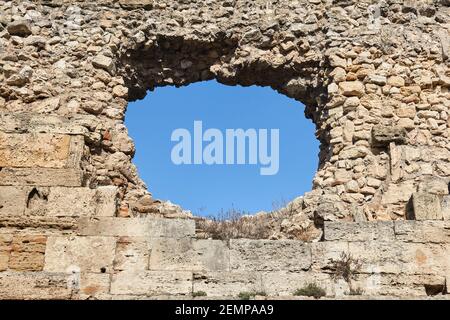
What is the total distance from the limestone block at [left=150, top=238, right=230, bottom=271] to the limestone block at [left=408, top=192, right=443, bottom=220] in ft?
5.68

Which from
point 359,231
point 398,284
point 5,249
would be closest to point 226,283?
point 359,231

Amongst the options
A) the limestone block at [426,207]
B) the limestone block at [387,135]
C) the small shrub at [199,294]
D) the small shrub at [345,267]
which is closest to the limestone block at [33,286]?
the small shrub at [199,294]

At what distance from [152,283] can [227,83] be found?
331 centimetres

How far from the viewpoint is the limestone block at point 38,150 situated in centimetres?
592

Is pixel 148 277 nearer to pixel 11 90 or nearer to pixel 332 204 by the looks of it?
pixel 332 204

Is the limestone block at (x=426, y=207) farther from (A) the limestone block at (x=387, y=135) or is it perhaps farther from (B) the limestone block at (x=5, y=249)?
(B) the limestone block at (x=5, y=249)

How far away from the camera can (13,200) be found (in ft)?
18.1

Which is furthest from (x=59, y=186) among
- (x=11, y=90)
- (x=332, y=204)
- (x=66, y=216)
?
(x=332, y=204)

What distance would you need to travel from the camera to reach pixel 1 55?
282 inches

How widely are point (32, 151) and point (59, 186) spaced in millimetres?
558

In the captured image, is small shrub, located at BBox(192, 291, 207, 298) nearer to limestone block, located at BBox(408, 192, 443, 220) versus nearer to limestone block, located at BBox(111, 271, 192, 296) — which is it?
limestone block, located at BBox(111, 271, 192, 296)

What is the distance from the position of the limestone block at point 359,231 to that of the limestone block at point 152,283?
4.13 ft

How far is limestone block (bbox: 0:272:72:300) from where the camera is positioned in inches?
193

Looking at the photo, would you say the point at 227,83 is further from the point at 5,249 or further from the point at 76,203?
the point at 5,249
